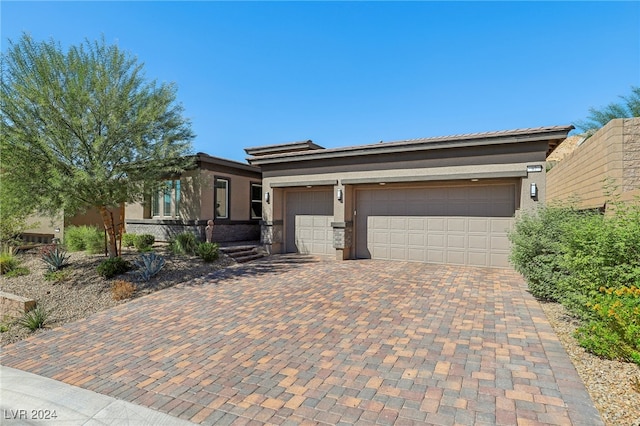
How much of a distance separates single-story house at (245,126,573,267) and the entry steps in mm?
561

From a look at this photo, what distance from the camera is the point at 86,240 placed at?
511 inches

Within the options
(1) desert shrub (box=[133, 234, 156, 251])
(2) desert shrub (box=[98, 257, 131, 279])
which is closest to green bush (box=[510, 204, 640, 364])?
(2) desert shrub (box=[98, 257, 131, 279])

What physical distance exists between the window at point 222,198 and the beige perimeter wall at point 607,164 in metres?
13.3

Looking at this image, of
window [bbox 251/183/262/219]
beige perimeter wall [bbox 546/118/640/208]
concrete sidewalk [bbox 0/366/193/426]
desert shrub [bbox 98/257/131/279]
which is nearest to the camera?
concrete sidewalk [bbox 0/366/193/426]

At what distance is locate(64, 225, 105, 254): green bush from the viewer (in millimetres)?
12648

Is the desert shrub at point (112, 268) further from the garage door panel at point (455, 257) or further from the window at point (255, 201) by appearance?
the garage door panel at point (455, 257)

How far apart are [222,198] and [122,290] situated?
7.95 metres

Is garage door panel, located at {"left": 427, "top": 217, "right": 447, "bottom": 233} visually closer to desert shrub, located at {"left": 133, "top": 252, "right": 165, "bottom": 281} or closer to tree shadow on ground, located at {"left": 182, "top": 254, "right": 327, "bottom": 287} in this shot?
tree shadow on ground, located at {"left": 182, "top": 254, "right": 327, "bottom": 287}

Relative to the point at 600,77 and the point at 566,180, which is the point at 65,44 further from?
the point at 600,77

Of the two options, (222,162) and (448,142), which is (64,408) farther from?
(222,162)

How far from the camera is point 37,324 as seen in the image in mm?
6473

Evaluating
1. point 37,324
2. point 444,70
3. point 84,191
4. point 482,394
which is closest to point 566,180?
point 482,394

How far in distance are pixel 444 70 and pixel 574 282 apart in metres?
11.9

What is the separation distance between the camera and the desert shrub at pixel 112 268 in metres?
9.31
